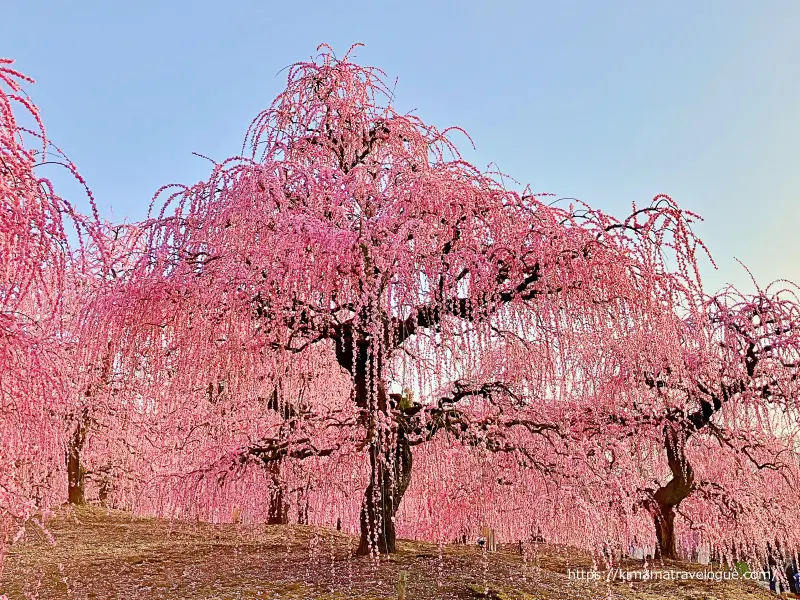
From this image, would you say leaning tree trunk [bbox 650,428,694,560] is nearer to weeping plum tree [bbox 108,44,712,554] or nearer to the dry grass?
the dry grass

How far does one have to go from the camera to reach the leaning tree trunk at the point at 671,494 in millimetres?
9703

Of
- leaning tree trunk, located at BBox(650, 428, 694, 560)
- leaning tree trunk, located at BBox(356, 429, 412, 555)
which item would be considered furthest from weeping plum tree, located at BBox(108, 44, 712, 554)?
leaning tree trunk, located at BBox(650, 428, 694, 560)

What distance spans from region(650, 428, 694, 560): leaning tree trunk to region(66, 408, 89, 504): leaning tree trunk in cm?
1093

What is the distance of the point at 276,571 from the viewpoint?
725cm

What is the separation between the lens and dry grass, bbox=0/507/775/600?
6.38 m

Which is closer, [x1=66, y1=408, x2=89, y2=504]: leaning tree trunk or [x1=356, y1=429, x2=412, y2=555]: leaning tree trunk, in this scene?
[x1=356, y1=429, x2=412, y2=555]: leaning tree trunk

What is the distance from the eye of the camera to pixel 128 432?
40.5 ft

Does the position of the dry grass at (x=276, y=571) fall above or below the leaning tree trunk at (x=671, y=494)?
below

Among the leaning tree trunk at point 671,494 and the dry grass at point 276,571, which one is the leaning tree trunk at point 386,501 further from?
the leaning tree trunk at point 671,494

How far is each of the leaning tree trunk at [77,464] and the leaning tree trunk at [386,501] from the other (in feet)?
24.8

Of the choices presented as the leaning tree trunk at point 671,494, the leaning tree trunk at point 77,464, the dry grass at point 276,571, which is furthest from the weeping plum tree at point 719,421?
the leaning tree trunk at point 77,464

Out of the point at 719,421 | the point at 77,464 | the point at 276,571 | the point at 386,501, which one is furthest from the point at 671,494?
the point at 77,464

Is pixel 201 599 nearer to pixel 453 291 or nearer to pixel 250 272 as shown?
pixel 250 272

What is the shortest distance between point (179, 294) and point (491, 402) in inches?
154
